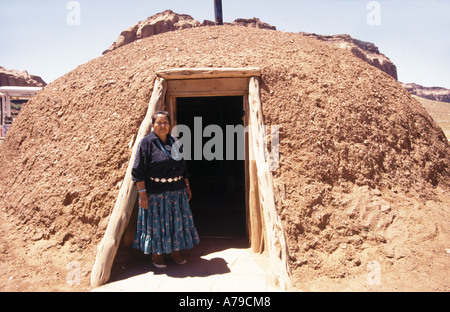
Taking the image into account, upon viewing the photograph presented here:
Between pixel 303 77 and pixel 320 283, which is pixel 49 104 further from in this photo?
pixel 320 283

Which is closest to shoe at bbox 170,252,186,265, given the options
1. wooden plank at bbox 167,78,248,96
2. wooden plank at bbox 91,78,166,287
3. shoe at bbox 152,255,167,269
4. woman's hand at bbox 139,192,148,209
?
shoe at bbox 152,255,167,269

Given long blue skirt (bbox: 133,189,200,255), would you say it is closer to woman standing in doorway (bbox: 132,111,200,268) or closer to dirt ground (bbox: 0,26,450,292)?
woman standing in doorway (bbox: 132,111,200,268)

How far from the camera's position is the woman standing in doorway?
299 cm

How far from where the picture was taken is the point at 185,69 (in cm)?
383

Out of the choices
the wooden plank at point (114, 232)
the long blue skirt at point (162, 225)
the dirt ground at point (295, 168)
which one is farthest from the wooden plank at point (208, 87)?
the long blue skirt at point (162, 225)

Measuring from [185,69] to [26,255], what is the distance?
284 centimetres

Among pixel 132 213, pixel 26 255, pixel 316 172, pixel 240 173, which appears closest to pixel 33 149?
pixel 26 255

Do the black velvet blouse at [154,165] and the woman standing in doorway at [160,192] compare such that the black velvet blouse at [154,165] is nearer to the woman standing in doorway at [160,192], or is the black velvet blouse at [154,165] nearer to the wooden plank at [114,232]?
the woman standing in doorway at [160,192]

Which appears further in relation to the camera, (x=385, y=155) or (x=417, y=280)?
(x=385, y=155)

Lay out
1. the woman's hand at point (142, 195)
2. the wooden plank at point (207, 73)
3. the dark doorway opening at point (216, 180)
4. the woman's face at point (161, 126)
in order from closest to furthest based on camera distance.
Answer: the woman's hand at point (142, 195)
the woman's face at point (161, 126)
the wooden plank at point (207, 73)
the dark doorway opening at point (216, 180)

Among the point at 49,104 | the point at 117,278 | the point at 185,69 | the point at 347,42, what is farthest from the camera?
the point at 347,42

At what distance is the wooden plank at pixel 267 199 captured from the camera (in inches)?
117

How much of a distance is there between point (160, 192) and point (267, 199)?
3.82 ft

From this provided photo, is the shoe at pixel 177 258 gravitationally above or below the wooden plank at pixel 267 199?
below
